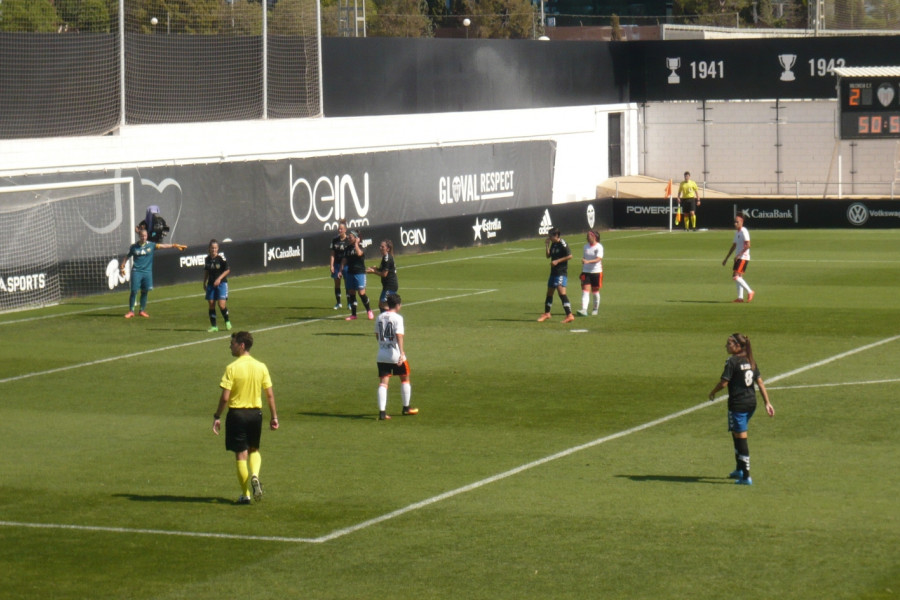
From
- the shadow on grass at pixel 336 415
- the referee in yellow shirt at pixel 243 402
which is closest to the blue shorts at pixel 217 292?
the shadow on grass at pixel 336 415

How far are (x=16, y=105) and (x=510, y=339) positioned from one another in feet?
55.3

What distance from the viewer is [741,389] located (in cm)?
1522

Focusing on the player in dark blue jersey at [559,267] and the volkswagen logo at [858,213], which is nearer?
the player in dark blue jersey at [559,267]

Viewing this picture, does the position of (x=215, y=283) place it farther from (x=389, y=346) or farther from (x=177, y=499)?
(x=177, y=499)

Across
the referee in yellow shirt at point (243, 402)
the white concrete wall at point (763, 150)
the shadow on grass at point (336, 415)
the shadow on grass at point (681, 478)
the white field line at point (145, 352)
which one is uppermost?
the white concrete wall at point (763, 150)

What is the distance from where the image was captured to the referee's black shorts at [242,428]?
14.7m

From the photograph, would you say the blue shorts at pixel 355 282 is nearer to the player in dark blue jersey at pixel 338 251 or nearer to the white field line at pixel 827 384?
the player in dark blue jersey at pixel 338 251

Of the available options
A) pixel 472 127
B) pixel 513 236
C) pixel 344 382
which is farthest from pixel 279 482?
pixel 472 127

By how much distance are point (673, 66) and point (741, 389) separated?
5212cm

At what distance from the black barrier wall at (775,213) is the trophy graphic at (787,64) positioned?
1067 centimetres

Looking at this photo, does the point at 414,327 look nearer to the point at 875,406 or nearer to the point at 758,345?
the point at 758,345

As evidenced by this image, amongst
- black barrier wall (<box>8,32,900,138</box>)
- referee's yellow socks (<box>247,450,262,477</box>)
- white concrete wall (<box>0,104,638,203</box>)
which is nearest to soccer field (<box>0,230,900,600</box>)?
referee's yellow socks (<box>247,450,262,477</box>)

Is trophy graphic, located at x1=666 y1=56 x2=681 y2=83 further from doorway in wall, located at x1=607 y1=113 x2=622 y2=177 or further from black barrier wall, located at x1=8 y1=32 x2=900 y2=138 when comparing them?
doorway in wall, located at x1=607 y1=113 x2=622 y2=177

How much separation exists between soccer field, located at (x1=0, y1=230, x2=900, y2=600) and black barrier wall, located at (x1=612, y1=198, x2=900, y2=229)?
22.2m
